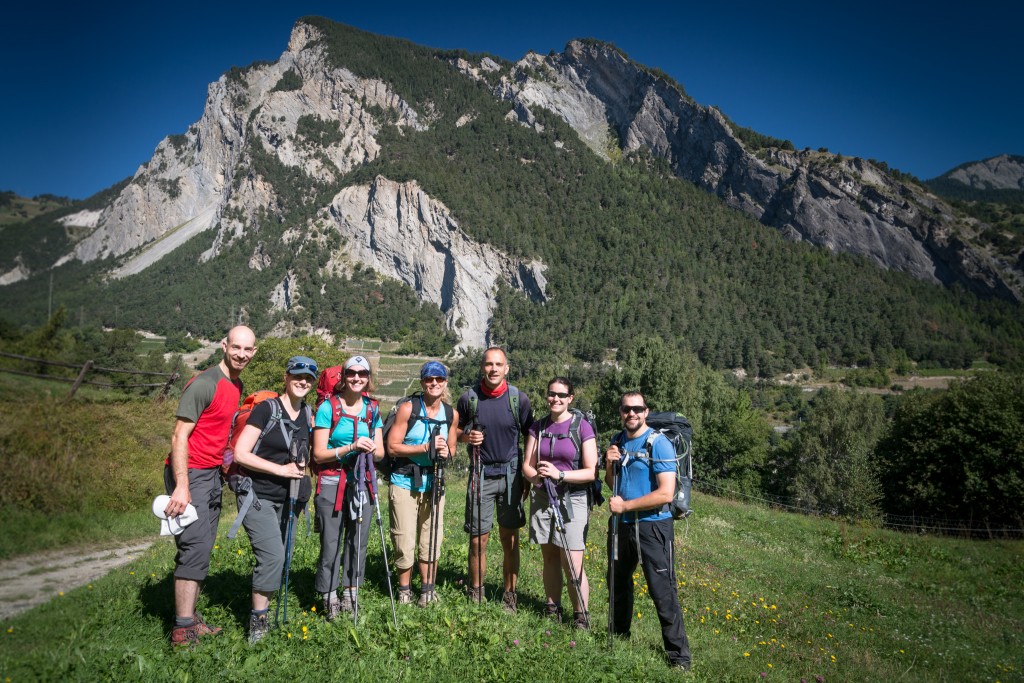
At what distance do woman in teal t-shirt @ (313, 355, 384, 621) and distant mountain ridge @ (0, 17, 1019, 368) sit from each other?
128m

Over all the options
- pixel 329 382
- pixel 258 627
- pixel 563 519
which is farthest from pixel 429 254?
pixel 258 627

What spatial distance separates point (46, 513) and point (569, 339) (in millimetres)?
131857

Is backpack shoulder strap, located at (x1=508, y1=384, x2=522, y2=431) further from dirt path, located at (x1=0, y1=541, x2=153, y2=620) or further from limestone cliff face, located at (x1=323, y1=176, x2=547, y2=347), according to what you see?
limestone cliff face, located at (x1=323, y1=176, x2=547, y2=347)

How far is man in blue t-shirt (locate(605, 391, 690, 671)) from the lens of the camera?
4.25 m

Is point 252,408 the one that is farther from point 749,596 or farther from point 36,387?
point 36,387

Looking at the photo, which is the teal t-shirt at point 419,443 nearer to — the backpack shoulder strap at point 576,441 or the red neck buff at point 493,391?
the red neck buff at point 493,391

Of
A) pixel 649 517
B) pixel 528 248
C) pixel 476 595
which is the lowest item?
pixel 476 595

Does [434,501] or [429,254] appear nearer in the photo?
[434,501]

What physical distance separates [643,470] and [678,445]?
524 mm

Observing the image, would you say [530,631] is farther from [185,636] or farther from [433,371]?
[185,636]

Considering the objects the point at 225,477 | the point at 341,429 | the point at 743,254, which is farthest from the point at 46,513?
the point at 743,254

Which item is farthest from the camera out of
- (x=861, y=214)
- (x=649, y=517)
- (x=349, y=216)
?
(x=861, y=214)

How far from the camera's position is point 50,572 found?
661 centimetres

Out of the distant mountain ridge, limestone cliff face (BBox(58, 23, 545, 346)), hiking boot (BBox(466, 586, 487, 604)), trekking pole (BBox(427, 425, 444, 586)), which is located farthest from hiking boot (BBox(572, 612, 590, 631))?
limestone cliff face (BBox(58, 23, 545, 346))
